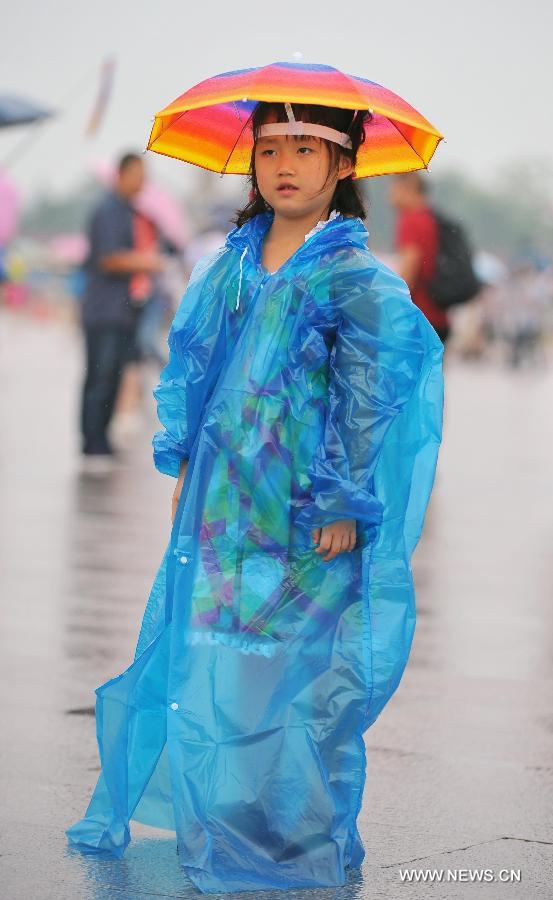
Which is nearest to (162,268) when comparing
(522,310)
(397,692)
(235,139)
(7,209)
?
(397,692)

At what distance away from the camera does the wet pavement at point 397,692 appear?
13.3 feet

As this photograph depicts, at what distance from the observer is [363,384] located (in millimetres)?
3916

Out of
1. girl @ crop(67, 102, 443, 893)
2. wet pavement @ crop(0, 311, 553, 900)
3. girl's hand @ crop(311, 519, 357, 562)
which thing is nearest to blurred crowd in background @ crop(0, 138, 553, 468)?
girl @ crop(67, 102, 443, 893)

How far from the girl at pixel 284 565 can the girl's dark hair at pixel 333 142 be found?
2cm

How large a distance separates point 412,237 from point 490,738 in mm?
6088

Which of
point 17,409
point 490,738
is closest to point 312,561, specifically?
point 490,738

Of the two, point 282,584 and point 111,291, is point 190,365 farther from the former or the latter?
point 111,291

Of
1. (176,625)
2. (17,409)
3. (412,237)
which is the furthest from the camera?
(17,409)

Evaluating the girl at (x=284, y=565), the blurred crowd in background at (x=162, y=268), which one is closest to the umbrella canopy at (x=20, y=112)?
the blurred crowd in background at (x=162, y=268)

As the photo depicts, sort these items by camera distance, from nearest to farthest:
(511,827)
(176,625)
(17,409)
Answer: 1. (176,625)
2. (511,827)
3. (17,409)

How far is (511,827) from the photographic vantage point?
441cm

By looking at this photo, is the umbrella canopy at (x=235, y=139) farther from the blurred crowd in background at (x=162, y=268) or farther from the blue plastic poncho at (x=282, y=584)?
the blue plastic poncho at (x=282, y=584)

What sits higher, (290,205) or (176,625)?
(290,205)

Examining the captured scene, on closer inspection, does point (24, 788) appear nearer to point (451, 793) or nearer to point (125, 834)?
point (125, 834)
